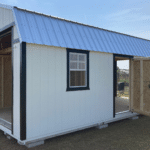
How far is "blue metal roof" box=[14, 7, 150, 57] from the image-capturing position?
4.40 m

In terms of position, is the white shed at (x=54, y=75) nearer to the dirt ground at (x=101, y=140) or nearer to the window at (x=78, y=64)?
the window at (x=78, y=64)

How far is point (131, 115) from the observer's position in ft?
22.8

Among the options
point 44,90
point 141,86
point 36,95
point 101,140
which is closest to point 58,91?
point 44,90

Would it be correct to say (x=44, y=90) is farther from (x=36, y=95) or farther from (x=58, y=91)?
(x=58, y=91)

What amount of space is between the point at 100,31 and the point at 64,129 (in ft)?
12.1

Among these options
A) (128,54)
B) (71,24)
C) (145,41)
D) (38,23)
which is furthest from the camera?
(145,41)

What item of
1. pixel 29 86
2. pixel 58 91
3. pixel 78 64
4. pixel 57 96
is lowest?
pixel 57 96

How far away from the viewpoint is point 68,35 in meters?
5.18

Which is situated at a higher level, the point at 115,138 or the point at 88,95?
the point at 88,95

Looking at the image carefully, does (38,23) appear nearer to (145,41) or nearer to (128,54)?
(128,54)

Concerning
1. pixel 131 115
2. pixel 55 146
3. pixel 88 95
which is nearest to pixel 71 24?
pixel 88 95

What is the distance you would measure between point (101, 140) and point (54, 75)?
7.41 ft

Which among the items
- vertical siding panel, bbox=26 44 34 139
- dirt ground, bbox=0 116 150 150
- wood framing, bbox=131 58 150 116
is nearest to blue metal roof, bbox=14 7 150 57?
vertical siding panel, bbox=26 44 34 139

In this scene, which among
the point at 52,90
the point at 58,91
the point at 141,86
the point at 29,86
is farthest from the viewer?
the point at 141,86
